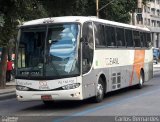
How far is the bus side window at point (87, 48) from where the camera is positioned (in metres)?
15.1

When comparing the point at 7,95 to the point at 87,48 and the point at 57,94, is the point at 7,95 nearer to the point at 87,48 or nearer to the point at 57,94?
the point at 87,48

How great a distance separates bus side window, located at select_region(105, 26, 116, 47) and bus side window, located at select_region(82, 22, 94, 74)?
5.86 ft

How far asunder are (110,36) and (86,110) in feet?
15.0

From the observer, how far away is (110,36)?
18094 mm

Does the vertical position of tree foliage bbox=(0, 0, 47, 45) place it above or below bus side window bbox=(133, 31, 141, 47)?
above

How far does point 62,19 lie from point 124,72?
221 inches

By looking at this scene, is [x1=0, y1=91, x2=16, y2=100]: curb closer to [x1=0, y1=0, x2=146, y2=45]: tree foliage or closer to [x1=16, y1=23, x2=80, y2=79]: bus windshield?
Result: [x1=0, y1=0, x2=146, y2=45]: tree foliage

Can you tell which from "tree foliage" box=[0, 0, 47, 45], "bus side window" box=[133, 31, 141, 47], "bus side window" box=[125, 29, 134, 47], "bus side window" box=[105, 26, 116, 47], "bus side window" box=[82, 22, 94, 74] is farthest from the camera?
"tree foliage" box=[0, 0, 47, 45]

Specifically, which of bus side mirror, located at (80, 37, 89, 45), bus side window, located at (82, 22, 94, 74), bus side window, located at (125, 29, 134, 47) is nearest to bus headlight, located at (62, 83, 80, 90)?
bus side window, located at (82, 22, 94, 74)

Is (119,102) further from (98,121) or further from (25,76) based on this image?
(98,121)

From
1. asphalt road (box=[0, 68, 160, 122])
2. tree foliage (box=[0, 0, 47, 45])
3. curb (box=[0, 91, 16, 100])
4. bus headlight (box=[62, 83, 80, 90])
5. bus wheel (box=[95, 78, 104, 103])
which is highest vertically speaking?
tree foliage (box=[0, 0, 47, 45])

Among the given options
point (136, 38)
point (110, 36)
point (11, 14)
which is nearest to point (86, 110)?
point (110, 36)

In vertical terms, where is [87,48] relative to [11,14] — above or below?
below

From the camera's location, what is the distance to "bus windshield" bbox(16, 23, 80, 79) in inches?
572
